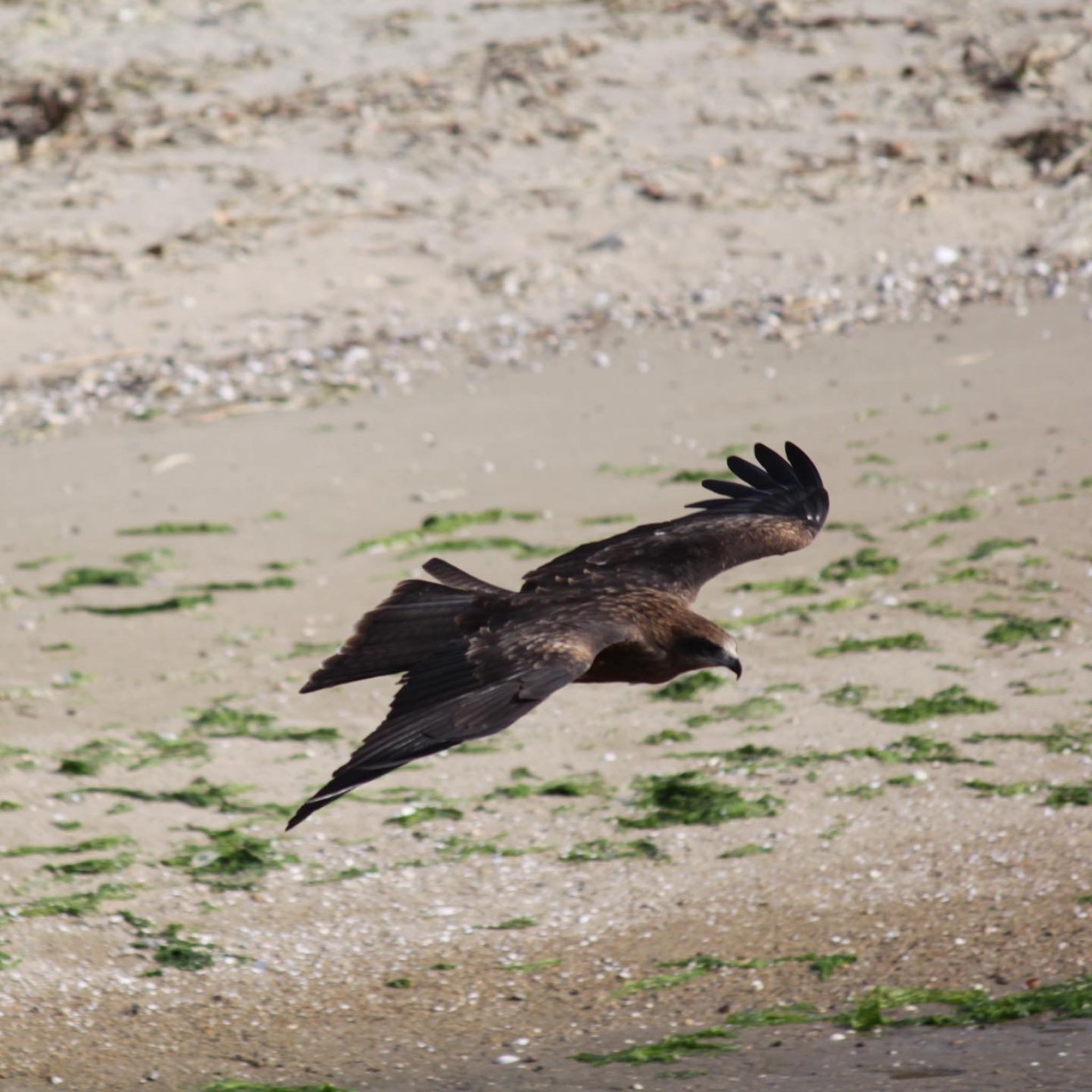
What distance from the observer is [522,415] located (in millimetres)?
11211

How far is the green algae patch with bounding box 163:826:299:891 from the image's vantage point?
690 cm

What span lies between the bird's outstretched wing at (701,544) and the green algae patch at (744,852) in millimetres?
1061

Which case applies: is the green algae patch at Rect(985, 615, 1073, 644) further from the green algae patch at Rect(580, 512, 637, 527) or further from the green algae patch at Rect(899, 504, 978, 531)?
the green algae patch at Rect(580, 512, 637, 527)

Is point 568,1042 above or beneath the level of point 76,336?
beneath

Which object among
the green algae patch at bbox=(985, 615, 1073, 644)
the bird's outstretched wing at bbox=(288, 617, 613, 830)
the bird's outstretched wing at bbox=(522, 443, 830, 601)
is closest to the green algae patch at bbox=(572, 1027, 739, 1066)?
the bird's outstretched wing at bbox=(288, 617, 613, 830)

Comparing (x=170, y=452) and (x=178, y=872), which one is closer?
(x=178, y=872)

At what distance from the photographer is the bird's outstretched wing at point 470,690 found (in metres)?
4.71

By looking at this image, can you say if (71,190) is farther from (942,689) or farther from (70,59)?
(942,689)

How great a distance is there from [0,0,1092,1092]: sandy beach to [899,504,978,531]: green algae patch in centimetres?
8

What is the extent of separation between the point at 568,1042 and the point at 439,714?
1.41 meters

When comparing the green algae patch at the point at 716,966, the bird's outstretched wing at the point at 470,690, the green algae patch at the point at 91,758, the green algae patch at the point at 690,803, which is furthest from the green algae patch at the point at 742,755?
the green algae patch at the point at 91,758

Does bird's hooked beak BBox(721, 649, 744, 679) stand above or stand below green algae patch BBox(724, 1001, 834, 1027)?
above

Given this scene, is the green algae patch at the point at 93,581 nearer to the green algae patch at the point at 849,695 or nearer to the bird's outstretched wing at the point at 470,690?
the green algae patch at the point at 849,695

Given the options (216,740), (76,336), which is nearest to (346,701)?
(216,740)
